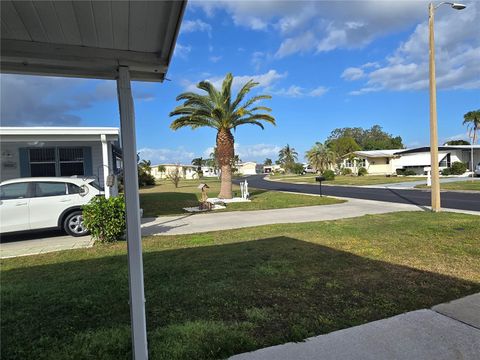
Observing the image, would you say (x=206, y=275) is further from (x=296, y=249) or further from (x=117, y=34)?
(x=117, y=34)

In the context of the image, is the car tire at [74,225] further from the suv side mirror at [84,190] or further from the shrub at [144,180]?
the shrub at [144,180]

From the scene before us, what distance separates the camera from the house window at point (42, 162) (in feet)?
44.8

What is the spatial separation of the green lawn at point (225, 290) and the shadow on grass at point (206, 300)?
14mm

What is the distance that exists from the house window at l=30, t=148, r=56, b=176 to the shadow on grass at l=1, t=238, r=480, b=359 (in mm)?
8615

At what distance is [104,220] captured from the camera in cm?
827

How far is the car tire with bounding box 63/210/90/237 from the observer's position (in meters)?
9.41

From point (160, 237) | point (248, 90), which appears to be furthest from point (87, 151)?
point (248, 90)

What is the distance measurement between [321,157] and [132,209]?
65.9m

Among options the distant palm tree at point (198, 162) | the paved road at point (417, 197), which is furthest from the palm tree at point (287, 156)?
the paved road at point (417, 197)

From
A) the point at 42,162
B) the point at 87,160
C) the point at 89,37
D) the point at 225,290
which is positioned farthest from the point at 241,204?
the point at 89,37

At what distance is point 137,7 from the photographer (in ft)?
7.27

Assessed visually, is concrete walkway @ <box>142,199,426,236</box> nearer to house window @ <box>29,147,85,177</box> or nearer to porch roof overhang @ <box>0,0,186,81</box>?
house window @ <box>29,147,85,177</box>

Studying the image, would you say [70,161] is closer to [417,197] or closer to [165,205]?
[165,205]

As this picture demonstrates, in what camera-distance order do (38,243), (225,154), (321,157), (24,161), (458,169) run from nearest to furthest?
(38,243) < (24,161) < (225,154) < (458,169) < (321,157)
